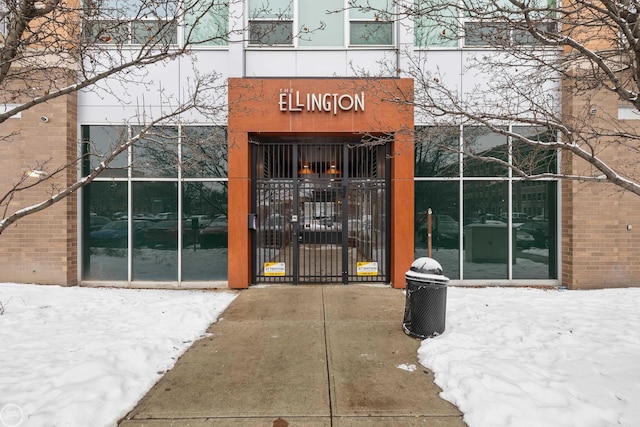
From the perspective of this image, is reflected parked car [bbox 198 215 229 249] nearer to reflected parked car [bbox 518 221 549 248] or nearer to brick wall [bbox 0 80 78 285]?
brick wall [bbox 0 80 78 285]

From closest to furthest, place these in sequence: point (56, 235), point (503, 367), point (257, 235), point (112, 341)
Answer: point (503, 367)
point (112, 341)
point (56, 235)
point (257, 235)

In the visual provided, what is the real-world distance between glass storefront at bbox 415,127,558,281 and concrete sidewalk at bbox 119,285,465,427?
2788 mm

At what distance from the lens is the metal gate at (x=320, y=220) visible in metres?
7.43

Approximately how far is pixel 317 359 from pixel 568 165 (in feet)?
22.9

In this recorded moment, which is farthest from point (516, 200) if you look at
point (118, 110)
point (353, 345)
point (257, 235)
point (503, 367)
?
point (118, 110)

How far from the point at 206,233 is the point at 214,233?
0.18 metres

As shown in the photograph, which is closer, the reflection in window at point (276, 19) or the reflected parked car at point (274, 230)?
the reflection in window at point (276, 19)

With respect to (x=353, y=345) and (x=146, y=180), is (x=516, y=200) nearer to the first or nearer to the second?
(x=353, y=345)

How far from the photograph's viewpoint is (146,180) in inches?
291

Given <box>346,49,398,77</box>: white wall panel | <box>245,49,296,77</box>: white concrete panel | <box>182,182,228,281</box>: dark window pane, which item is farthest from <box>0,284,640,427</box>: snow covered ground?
<box>346,49,398,77</box>: white wall panel

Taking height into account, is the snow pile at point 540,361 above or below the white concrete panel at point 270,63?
below

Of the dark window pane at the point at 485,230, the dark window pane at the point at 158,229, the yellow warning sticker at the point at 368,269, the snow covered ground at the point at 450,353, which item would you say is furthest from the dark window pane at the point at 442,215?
the dark window pane at the point at 158,229

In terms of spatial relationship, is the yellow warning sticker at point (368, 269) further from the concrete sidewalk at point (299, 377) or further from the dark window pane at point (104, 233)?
the dark window pane at point (104, 233)

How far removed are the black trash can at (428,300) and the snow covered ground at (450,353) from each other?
195 mm
